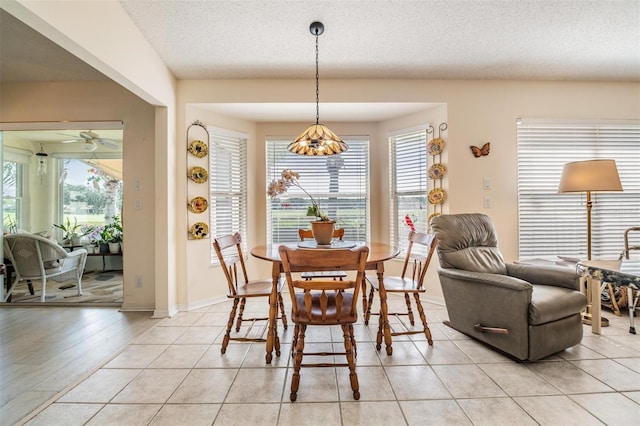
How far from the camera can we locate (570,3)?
7.43ft

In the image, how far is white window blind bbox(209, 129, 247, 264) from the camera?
3424mm

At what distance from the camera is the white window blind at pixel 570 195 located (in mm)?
3326

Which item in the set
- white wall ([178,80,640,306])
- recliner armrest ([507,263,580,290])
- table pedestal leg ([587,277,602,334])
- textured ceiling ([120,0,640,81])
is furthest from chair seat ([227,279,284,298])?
table pedestal leg ([587,277,602,334])

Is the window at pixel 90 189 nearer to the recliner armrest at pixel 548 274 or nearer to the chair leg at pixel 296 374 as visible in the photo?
the chair leg at pixel 296 374

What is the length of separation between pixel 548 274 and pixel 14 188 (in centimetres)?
737

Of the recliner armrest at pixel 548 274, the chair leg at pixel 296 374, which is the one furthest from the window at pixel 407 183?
the chair leg at pixel 296 374

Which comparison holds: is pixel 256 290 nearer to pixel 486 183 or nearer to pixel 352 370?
pixel 352 370

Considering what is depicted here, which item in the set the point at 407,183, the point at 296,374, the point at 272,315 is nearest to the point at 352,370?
the point at 296,374

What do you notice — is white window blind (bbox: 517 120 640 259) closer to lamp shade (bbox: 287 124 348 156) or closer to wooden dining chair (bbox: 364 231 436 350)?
wooden dining chair (bbox: 364 231 436 350)

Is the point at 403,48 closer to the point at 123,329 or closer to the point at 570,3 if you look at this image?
the point at 570,3

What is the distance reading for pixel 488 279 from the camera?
2.08m

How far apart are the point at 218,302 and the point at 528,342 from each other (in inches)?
117

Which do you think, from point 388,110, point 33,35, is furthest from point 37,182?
point 388,110

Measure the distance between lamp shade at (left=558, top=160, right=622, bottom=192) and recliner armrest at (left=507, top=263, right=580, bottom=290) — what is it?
0.86 meters
